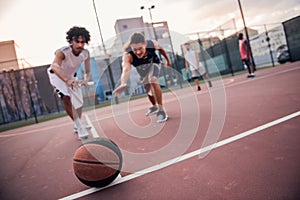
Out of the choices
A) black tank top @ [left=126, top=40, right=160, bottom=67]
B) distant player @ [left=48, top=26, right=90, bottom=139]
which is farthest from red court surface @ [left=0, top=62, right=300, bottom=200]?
black tank top @ [left=126, top=40, right=160, bottom=67]

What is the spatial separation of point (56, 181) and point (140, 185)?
82 centimetres

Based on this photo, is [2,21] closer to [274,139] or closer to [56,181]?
[56,181]

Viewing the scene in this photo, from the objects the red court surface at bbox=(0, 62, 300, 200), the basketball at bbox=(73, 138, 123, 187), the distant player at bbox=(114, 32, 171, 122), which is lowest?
the red court surface at bbox=(0, 62, 300, 200)

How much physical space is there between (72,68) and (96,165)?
7.39ft

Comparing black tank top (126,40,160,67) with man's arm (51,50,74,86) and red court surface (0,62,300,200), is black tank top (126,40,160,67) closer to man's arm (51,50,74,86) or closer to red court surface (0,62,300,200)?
man's arm (51,50,74,86)

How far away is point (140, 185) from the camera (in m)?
1.55

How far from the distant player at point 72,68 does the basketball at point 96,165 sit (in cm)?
129

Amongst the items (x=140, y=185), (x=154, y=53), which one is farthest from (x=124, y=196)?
(x=154, y=53)

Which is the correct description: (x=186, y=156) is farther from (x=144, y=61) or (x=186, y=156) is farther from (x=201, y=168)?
(x=144, y=61)

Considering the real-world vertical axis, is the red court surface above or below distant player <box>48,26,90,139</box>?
below

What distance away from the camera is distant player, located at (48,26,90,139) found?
298 cm

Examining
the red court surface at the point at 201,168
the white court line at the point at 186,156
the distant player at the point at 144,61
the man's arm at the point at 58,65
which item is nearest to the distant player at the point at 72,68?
the man's arm at the point at 58,65

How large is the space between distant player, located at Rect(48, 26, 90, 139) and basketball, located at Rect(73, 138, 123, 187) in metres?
1.29

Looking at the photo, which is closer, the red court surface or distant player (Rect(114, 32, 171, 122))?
the red court surface
